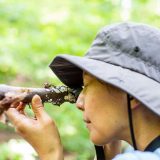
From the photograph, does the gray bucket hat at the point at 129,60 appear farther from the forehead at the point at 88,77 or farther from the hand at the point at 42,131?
the hand at the point at 42,131

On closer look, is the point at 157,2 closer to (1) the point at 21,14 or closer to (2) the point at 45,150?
(1) the point at 21,14

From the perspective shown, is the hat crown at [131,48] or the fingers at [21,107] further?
the fingers at [21,107]

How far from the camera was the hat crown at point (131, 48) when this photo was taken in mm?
1614

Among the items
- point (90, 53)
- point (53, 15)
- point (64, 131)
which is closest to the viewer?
point (90, 53)

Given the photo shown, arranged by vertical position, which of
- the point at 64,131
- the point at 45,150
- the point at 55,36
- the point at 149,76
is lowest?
the point at 64,131

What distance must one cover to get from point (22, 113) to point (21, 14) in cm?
422

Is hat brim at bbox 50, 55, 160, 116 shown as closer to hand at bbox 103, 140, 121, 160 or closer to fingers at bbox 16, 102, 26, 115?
fingers at bbox 16, 102, 26, 115

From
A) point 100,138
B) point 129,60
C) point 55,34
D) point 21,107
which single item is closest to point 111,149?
point 100,138

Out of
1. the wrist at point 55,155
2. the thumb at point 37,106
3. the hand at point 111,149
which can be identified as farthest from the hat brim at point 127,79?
the hand at point 111,149

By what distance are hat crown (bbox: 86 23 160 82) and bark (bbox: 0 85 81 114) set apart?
0.28 meters

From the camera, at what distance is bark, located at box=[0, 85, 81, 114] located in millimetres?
1815

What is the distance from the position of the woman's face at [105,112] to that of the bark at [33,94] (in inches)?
9.2

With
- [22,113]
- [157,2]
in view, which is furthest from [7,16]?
[22,113]

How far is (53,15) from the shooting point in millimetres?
6188
